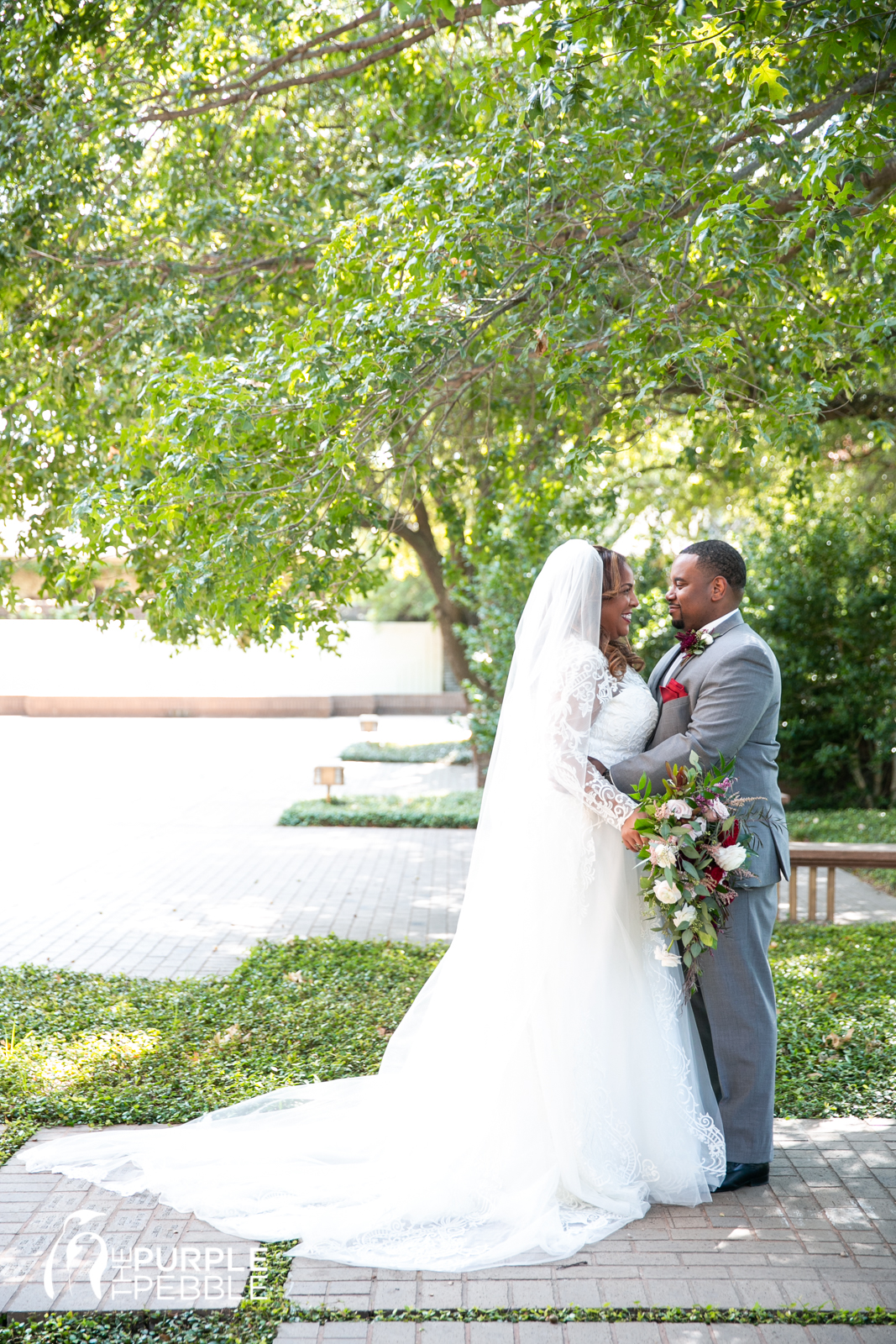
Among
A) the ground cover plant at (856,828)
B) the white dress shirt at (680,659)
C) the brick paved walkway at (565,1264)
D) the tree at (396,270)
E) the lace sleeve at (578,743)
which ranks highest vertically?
the tree at (396,270)

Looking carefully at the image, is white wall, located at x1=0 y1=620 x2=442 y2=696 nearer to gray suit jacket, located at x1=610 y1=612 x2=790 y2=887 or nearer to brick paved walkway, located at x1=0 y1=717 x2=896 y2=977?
brick paved walkway, located at x1=0 y1=717 x2=896 y2=977

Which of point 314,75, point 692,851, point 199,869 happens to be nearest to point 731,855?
point 692,851

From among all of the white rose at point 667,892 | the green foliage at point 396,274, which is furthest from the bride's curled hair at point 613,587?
the green foliage at point 396,274

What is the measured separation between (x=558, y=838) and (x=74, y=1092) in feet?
8.60

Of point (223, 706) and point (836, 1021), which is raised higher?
point (836, 1021)

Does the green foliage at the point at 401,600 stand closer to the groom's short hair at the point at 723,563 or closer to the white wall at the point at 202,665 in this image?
the white wall at the point at 202,665

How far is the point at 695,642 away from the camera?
4.19 m

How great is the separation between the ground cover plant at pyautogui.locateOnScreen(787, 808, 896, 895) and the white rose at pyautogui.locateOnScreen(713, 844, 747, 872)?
750cm

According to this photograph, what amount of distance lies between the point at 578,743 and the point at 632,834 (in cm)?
39

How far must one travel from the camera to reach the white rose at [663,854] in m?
3.71

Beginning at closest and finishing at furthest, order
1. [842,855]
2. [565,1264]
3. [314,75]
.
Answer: [565,1264] < [314,75] < [842,855]

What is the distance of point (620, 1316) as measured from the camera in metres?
3.15

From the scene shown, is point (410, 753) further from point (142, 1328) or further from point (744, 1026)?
point (142, 1328)

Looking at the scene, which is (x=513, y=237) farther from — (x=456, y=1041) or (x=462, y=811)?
(x=462, y=811)
